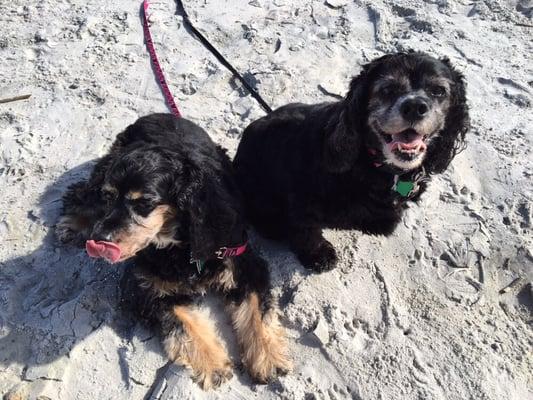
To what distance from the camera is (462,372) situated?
366cm

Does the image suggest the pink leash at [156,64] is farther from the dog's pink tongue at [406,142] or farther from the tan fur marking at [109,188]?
the dog's pink tongue at [406,142]

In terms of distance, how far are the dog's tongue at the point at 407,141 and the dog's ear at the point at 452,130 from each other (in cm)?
33

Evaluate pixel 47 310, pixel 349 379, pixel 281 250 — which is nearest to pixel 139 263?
pixel 47 310

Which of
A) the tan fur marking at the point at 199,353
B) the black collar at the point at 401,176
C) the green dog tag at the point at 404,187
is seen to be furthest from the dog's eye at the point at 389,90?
the tan fur marking at the point at 199,353

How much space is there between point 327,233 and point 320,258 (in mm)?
493

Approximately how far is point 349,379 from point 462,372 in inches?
33.5

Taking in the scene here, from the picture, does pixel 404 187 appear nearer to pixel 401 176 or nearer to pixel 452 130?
pixel 401 176

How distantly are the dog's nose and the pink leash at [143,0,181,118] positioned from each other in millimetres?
2830

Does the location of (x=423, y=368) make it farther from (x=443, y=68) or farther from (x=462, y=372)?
(x=443, y=68)

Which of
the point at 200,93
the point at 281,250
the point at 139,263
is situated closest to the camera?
the point at 139,263

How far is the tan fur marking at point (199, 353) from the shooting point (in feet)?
12.1

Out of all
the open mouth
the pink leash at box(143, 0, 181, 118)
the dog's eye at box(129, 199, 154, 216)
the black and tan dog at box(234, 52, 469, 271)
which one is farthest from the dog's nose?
the pink leash at box(143, 0, 181, 118)

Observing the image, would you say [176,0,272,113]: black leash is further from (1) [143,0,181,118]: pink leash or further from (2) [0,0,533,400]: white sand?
(1) [143,0,181,118]: pink leash

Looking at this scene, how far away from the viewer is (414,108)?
3.13m
